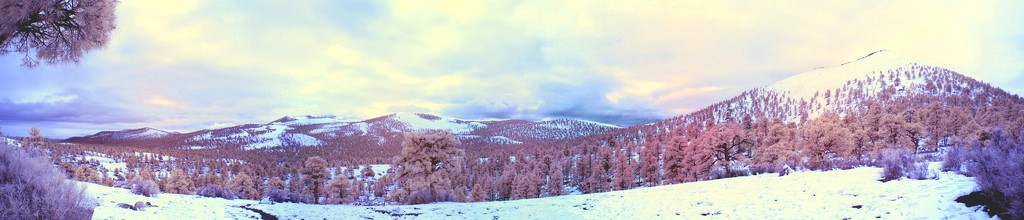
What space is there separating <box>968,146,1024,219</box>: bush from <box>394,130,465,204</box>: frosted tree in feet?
103

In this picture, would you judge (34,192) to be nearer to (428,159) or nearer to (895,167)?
(895,167)

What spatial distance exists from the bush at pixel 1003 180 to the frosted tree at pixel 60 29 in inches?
702

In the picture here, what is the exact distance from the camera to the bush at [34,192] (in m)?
6.34

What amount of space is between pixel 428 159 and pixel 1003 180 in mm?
33783

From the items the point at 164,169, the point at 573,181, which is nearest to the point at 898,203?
the point at 573,181

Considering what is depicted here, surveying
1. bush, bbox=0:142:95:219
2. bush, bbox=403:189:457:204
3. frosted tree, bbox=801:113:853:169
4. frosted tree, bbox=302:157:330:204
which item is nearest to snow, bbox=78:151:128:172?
frosted tree, bbox=302:157:330:204

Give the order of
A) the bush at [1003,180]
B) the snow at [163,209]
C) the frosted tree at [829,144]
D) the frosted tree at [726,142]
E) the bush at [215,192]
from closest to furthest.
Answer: the bush at [1003,180]
the snow at [163,209]
the bush at [215,192]
the frosted tree at [829,144]
the frosted tree at [726,142]

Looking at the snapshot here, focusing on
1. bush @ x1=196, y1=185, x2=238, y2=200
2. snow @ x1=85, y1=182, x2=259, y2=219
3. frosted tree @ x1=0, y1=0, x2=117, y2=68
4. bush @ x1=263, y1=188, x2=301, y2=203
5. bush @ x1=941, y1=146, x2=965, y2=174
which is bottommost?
bush @ x1=263, y1=188, x2=301, y2=203

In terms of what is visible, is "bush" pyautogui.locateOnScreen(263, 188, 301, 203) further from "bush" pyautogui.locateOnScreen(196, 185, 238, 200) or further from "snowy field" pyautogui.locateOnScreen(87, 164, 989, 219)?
"snowy field" pyautogui.locateOnScreen(87, 164, 989, 219)

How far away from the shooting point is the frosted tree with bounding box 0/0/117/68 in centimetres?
860

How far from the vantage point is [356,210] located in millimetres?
19047

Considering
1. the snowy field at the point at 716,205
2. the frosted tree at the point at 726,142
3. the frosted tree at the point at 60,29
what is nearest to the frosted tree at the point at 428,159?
the snowy field at the point at 716,205

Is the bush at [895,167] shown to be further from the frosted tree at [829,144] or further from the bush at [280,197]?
the frosted tree at [829,144]

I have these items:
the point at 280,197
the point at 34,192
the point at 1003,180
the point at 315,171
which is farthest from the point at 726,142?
the point at 315,171
